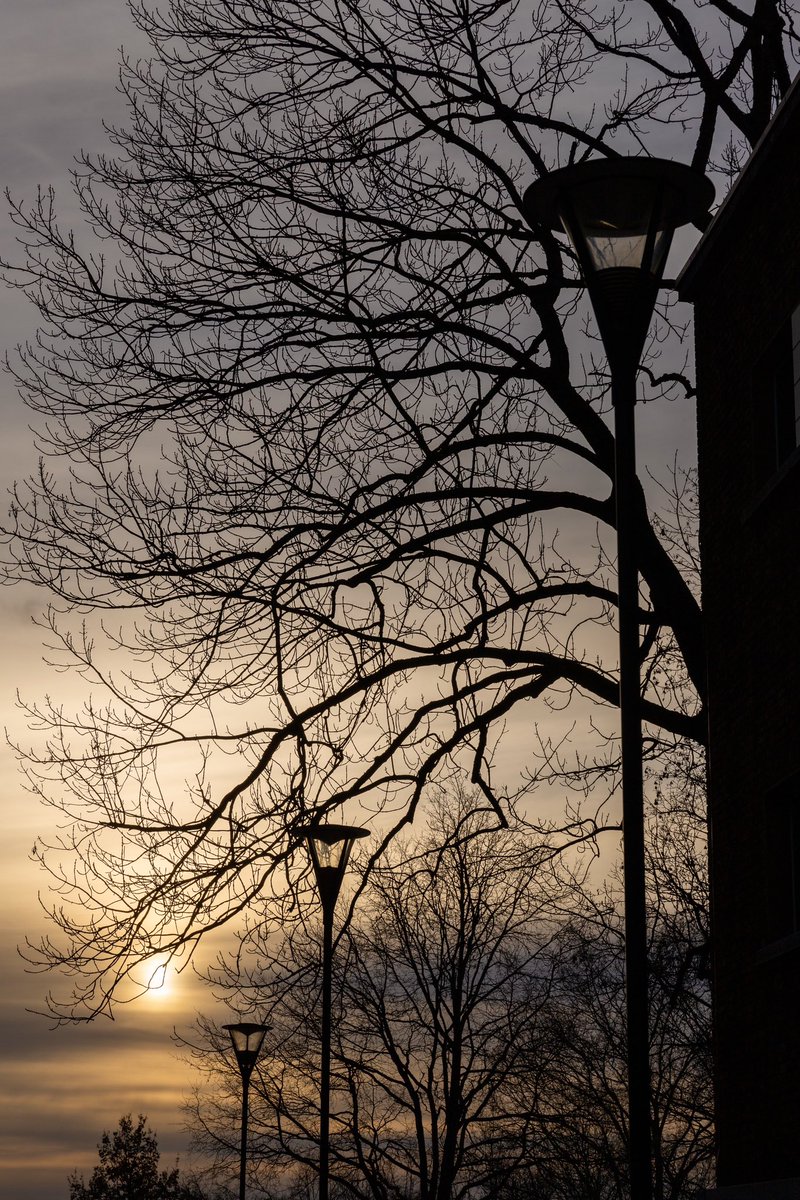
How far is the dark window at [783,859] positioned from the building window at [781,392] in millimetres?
2614

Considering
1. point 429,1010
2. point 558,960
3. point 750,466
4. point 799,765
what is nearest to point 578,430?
point 750,466

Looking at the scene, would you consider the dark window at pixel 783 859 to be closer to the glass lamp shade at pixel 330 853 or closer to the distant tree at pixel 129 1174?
the glass lamp shade at pixel 330 853

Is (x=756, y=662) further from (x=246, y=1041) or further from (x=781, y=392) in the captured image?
(x=246, y=1041)

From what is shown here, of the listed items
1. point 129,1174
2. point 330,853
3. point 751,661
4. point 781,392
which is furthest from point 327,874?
point 129,1174

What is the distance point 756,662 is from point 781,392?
7.26ft

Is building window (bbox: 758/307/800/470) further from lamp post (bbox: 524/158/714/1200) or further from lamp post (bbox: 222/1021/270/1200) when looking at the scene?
lamp post (bbox: 222/1021/270/1200)

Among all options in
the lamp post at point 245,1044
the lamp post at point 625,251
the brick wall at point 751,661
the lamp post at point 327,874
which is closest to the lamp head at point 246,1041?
the lamp post at point 245,1044

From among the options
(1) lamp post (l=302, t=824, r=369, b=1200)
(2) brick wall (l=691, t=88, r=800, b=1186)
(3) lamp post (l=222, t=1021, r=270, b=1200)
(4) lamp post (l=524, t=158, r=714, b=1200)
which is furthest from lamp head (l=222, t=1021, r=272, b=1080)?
(4) lamp post (l=524, t=158, r=714, b=1200)

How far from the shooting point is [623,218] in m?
7.28

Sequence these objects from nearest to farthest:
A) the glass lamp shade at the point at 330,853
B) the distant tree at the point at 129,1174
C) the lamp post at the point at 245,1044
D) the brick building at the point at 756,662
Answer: the brick building at the point at 756,662 < the glass lamp shade at the point at 330,853 < the lamp post at the point at 245,1044 < the distant tree at the point at 129,1174

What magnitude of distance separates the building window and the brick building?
0.05 ft

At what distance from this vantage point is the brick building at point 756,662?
421 inches

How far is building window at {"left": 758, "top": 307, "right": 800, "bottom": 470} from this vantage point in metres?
11.6

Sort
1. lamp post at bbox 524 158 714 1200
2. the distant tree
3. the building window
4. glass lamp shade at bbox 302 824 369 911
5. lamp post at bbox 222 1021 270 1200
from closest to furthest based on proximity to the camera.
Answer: lamp post at bbox 524 158 714 1200 → the building window → glass lamp shade at bbox 302 824 369 911 → lamp post at bbox 222 1021 270 1200 → the distant tree
